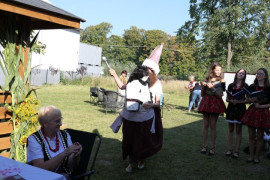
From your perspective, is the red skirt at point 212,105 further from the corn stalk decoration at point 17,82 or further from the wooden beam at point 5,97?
the wooden beam at point 5,97

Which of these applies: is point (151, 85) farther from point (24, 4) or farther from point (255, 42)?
point (255, 42)

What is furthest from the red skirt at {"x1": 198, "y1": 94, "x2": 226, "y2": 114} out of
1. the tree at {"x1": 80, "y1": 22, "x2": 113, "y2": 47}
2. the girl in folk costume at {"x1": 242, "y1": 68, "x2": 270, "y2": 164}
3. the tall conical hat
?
the tree at {"x1": 80, "y1": 22, "x2": 113, "y2": 47}

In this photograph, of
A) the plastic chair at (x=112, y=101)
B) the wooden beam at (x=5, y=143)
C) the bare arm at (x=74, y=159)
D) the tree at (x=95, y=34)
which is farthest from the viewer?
the tree at (x=95, y=34)

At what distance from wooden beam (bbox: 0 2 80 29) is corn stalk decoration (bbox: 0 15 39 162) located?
0.49m

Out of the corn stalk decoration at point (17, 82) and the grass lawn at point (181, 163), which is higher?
the corn stalk decoration at point (17, 82)

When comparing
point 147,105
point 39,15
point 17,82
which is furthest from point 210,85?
point 17,82

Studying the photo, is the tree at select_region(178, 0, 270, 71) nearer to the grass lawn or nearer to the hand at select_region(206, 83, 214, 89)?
the grass lawn

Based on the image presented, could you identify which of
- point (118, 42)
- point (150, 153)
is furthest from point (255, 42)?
point (118, 42)

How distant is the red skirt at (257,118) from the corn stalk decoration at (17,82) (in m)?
3.70

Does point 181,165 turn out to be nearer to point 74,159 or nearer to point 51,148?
point 74,159

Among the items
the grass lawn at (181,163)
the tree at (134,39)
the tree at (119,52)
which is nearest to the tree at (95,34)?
the tree at (119,52)

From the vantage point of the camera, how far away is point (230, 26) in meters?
26.4

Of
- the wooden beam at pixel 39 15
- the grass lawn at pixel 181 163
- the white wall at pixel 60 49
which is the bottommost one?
the grass lawn at pixel 181 163

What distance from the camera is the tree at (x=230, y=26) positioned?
26.4 m
